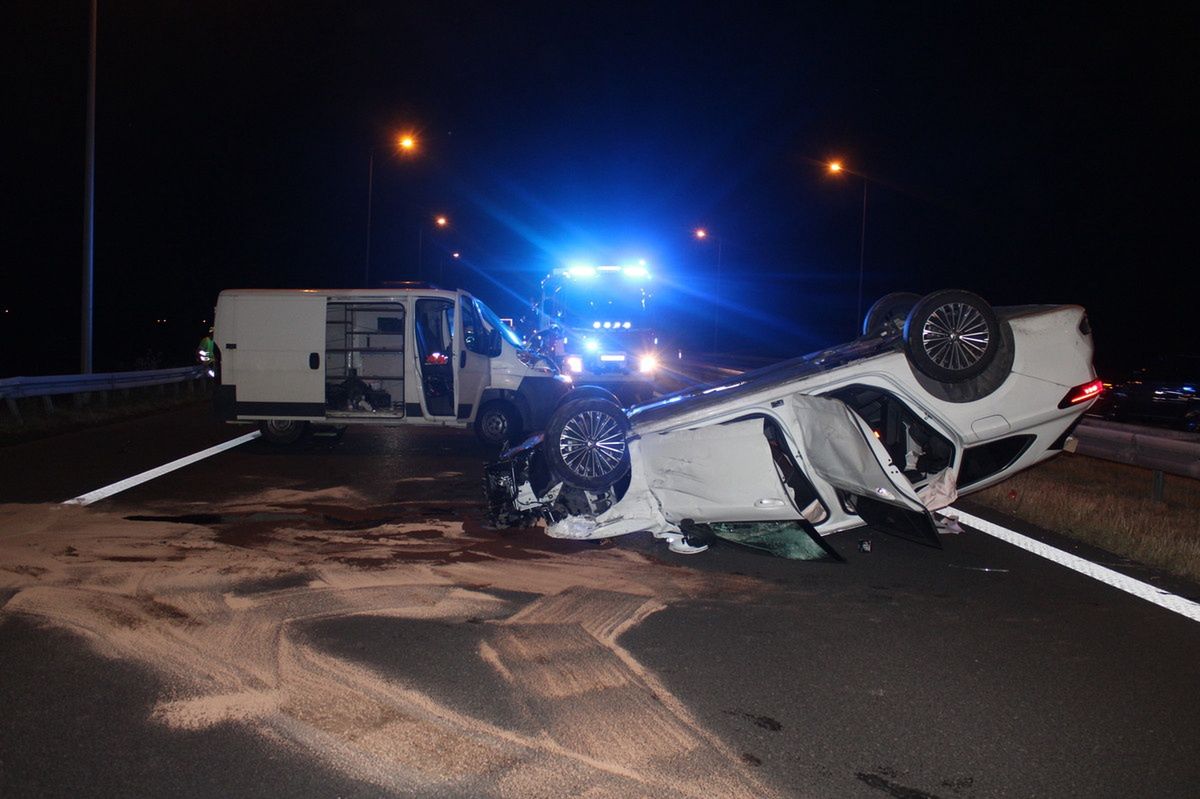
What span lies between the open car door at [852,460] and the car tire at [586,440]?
1.48 m

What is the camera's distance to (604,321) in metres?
24.0

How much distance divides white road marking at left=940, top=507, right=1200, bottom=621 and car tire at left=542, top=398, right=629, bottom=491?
3.51 metres

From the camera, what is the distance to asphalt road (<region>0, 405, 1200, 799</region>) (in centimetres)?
379

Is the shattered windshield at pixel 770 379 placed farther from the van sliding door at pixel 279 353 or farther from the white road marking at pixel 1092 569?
the van sliding door at pixel 279 353

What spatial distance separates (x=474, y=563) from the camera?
277 inches

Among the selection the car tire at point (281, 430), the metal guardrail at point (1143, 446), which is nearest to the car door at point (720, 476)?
the metal guardrail at point (1143, 446)

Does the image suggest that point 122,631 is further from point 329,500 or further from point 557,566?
point 329,500

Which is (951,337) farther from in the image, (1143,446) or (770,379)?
(1143,446)

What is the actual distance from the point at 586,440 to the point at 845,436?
208 centimetres

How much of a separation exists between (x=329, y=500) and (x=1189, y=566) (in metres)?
7.52

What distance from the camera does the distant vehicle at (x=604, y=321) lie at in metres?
23.5

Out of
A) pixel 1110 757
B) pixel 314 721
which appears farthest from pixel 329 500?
pixel 1110 757

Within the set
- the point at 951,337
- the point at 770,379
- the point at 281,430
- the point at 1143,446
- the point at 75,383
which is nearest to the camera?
the point at 951,337

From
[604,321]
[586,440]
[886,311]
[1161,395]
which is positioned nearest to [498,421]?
[586,440]
